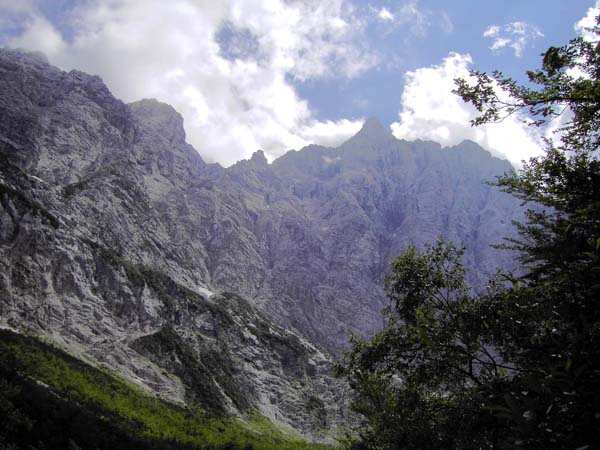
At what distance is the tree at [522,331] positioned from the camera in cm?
426

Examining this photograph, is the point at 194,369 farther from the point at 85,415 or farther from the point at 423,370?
the point at 423,370

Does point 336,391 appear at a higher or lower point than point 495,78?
A: lower

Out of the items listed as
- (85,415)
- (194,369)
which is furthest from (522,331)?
(194,369)

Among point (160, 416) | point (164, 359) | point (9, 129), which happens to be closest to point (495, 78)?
point (160, 416)

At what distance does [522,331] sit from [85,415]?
24782mm

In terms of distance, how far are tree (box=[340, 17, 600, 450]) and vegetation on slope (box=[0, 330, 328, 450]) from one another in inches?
485

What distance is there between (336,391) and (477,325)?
14875 cm

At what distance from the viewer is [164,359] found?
110 meters

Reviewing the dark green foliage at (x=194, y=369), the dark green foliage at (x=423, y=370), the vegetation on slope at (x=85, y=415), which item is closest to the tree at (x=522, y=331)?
the dark green foliage at (x=423, y=370)

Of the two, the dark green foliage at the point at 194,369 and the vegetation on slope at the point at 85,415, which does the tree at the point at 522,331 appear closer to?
the vegetation on slope at the point at 85,415

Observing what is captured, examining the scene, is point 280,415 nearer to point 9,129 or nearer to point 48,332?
point 48,332

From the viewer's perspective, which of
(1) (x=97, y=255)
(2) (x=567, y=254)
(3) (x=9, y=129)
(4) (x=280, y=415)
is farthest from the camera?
(3) (x=9, y=129)

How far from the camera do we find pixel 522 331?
8406mm

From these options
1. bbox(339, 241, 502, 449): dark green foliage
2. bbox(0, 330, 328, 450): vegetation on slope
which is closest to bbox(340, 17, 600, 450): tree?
bbox(339, 241, 502, 449): dark green foliage
